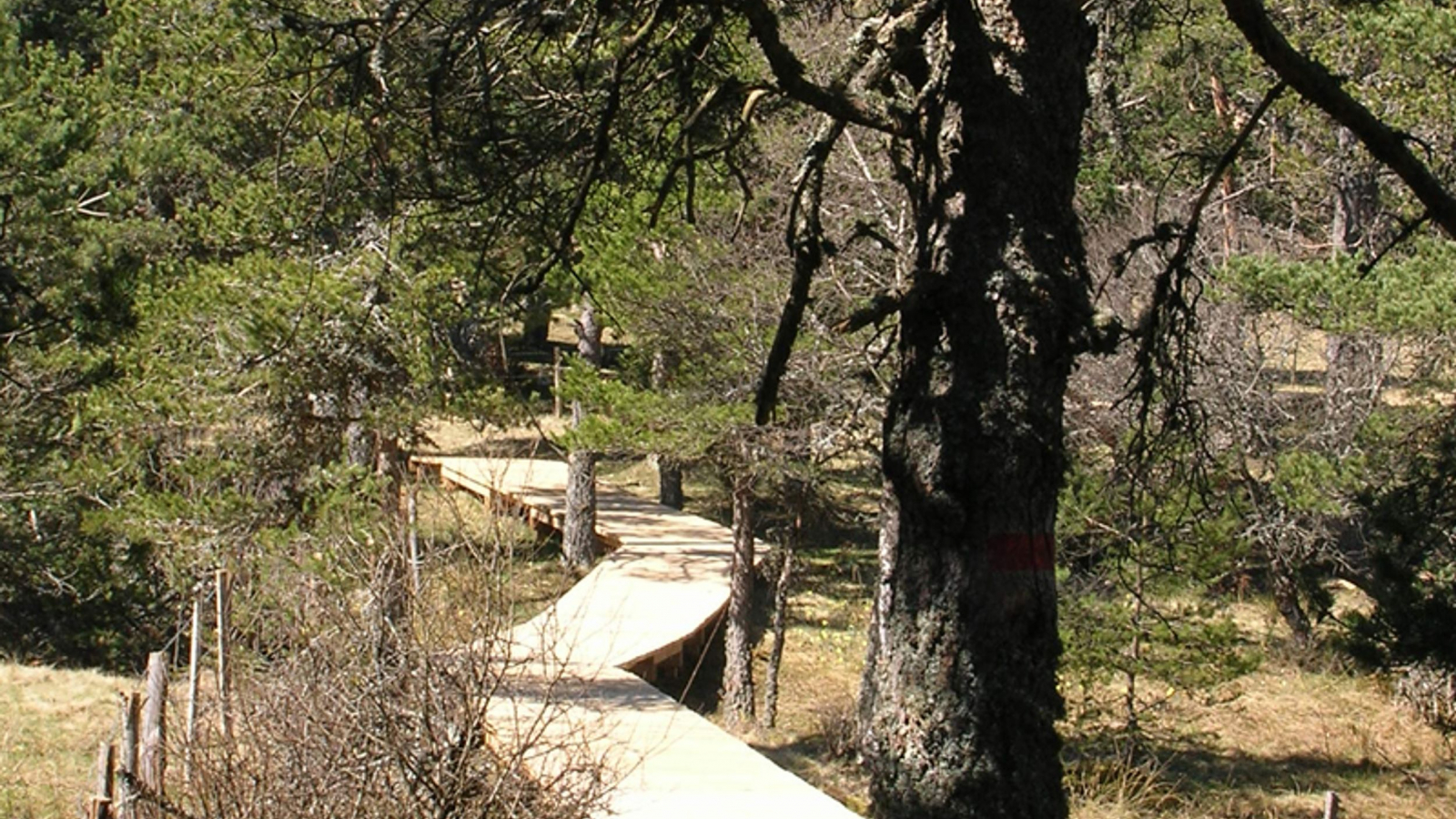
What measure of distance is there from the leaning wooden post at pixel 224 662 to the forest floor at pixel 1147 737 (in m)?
1.22

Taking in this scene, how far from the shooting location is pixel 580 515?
2277 cm

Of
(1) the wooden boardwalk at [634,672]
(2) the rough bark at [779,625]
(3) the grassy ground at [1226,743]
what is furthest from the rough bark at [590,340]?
(2) the rough bark at [779,625]

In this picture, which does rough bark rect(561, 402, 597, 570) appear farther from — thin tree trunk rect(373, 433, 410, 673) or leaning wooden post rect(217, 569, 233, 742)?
thin tree trunk rect(373, 433, 410, 673)

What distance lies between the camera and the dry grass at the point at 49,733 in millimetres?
12312

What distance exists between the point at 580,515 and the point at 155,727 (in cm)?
1411

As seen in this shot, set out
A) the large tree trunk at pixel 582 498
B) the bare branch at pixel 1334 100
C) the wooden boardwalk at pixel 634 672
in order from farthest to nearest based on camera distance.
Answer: the large tree trunk at pixel 582 498 → the wooden boardwalk at pixel 634 672 → the bare branch at pixel 1334 100

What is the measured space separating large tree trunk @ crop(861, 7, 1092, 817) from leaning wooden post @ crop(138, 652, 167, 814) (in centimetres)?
367

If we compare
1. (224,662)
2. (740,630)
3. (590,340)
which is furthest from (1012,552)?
(590,340)

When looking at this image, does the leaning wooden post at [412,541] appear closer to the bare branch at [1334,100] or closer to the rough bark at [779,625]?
the bare branch at [1334,100]

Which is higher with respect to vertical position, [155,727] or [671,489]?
[671,489]

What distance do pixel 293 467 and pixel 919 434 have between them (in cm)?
1030

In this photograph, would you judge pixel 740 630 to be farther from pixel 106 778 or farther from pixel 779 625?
pixel 106 778

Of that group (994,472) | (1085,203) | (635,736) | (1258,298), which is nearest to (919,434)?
(994,472)

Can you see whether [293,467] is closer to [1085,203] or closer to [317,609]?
[317,609]
